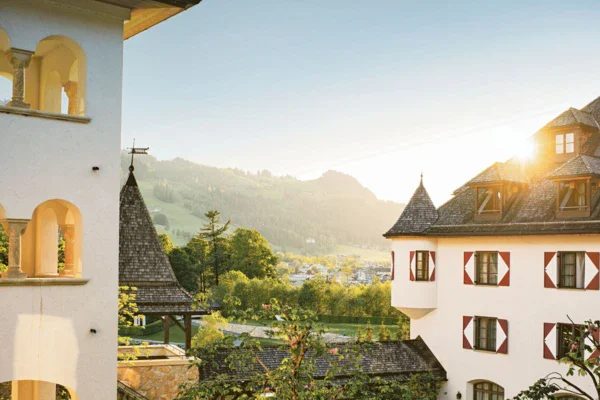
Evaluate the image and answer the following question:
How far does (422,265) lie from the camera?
23.8 metres

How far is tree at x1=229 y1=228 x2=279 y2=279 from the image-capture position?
217 ft

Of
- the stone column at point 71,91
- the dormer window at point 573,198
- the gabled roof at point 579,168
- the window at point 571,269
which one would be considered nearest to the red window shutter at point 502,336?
the window at point 571,269

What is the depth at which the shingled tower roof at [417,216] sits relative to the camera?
24094 millimetres

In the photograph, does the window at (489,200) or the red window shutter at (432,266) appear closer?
the window at (489,200)

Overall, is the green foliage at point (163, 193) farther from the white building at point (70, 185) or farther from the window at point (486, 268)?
the white building at point (70, 185)

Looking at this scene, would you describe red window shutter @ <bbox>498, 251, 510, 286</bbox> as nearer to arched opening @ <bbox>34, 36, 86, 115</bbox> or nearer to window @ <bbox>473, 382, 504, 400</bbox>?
window @ <bbox>473, 382, 504, 400</bbox>

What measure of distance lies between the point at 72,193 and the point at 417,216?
57.9 ft

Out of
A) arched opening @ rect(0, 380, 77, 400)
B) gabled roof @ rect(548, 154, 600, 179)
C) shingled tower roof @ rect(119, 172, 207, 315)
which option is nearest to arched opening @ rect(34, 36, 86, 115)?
arched opening @ rect(0, 380, 77, 400)

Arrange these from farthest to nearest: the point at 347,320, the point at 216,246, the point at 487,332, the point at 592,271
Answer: the point at 216,246 < the point at 347,320 < the point at 487,332 < the point at 592,271

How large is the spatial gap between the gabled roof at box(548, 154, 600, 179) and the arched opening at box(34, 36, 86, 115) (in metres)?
14.9

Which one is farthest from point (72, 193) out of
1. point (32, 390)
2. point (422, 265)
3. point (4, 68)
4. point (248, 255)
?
point (248, 255)

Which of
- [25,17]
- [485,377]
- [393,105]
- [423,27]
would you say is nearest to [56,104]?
[25,17]

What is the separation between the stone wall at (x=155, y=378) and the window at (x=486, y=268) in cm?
1096

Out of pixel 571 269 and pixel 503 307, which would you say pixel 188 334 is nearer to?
pixel 503 307
